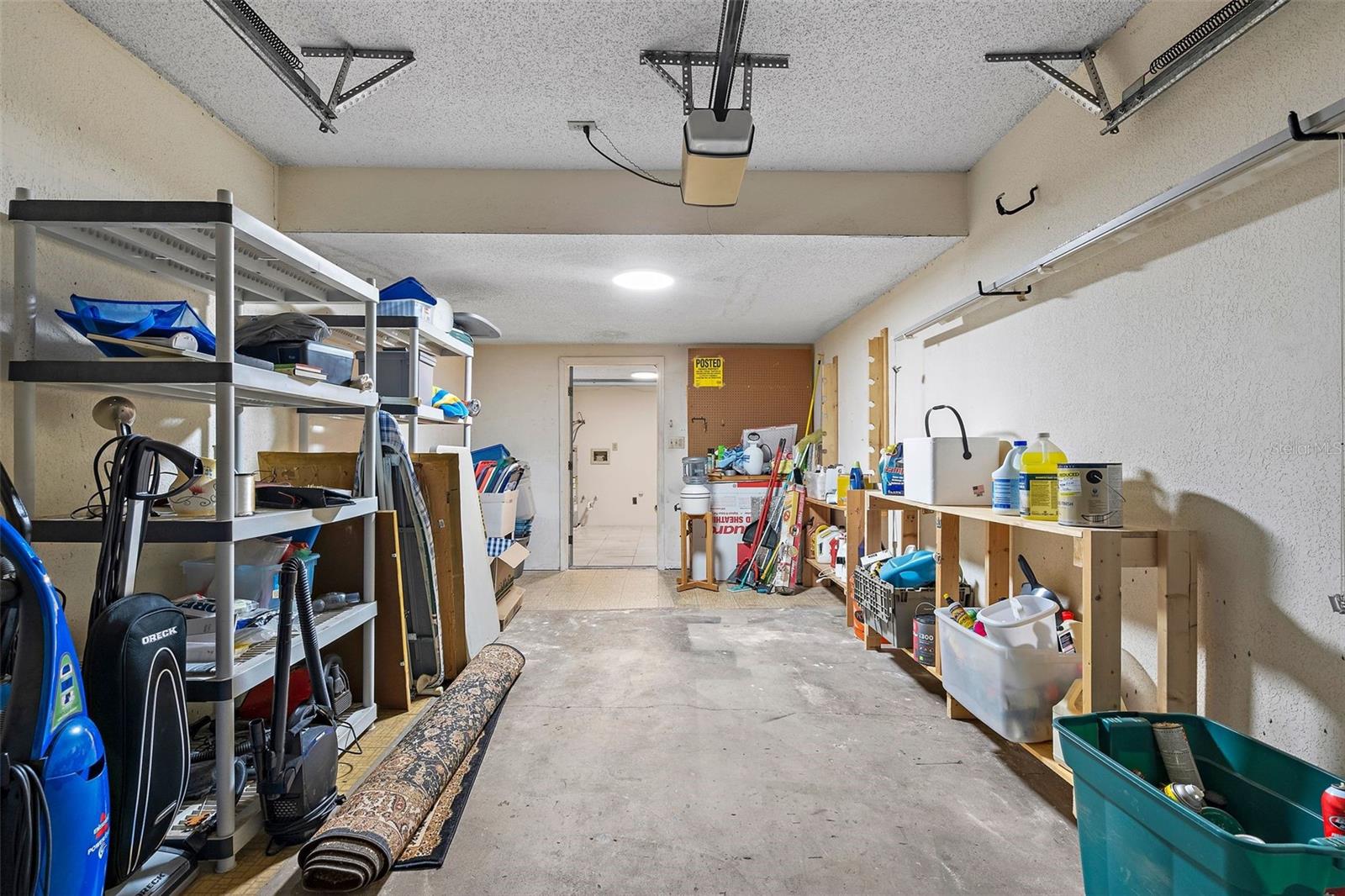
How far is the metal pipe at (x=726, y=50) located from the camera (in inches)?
61.8

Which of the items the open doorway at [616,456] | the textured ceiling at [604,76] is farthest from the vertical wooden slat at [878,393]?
the open doorway at [616,456]

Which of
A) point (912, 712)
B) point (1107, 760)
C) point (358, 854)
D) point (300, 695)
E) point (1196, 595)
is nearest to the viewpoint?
point (1107, 760)

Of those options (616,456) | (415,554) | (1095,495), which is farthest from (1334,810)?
(616,456)

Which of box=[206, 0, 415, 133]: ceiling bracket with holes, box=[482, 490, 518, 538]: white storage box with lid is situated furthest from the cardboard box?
box=[206, 0, 415, 133]: ceiling bracket with holes

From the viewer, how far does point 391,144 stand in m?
2.67

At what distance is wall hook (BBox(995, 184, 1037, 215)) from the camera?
235 centimetres

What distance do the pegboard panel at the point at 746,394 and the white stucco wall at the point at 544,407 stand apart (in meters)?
0.13

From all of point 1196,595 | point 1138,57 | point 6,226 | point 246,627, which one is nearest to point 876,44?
point 1138,57

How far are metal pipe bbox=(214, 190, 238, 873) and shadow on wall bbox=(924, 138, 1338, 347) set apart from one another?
95.2 inches

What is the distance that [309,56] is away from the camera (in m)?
2.06

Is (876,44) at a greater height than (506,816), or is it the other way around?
(876,44)

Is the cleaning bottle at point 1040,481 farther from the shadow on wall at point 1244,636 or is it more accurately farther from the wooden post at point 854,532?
the wooden post at point 854,532

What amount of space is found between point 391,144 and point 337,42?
682 millimetres

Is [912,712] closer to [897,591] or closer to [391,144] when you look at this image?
[897,591]
